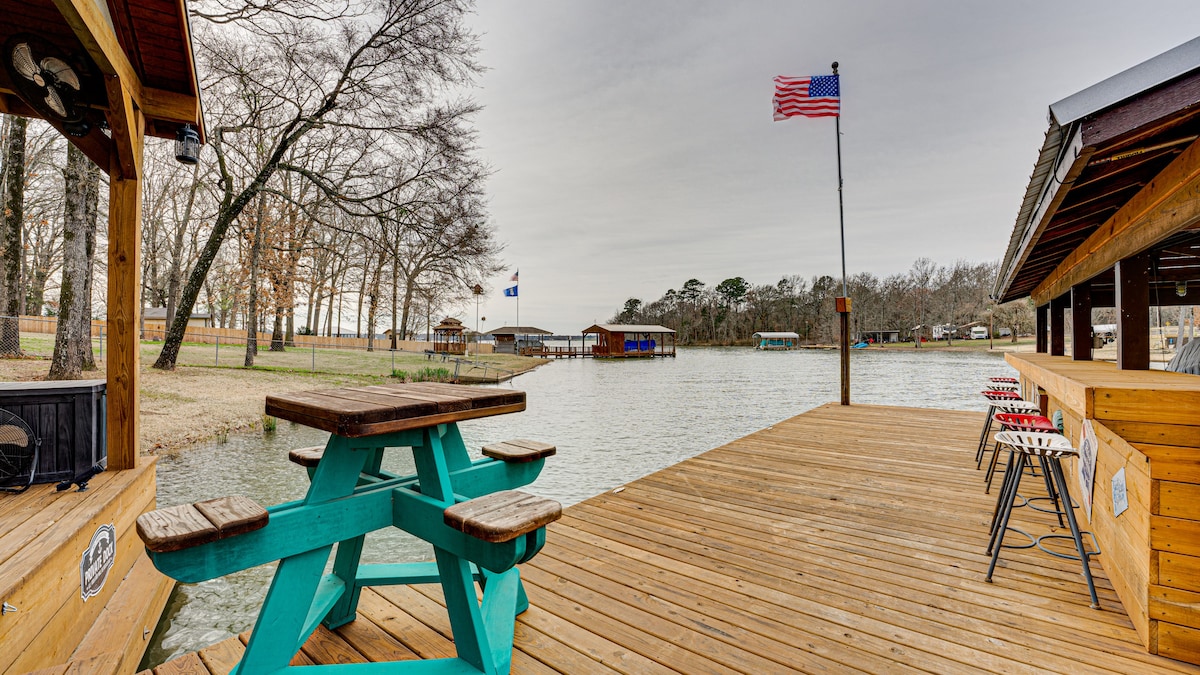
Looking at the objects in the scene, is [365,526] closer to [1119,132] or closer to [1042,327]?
[1119,132]

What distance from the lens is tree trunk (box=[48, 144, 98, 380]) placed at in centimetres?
722

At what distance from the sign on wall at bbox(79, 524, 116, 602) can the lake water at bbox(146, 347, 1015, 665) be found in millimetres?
473

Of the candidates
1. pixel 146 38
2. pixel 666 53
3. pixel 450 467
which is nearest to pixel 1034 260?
pixel 450 467

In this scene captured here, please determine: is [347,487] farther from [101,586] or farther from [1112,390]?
[1112,390]

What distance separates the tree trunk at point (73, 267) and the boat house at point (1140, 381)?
11.0 metres

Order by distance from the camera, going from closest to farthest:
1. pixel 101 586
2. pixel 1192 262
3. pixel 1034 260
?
1. pixel 101 586
2. pixel 1192 262
3. pixel 1034 260

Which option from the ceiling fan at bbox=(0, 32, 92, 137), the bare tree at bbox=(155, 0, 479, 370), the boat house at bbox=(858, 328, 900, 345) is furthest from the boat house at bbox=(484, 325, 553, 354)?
the ceiling fan at bbox=(0, 32, 92, 137)

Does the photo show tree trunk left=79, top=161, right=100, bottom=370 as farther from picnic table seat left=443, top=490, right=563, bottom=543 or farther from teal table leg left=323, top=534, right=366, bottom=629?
picnic table seat left=443, top=490, right=563, bottom=543

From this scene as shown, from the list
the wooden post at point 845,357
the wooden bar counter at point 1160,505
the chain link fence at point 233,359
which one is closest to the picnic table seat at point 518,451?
the wooden bar counter at point 1160,505

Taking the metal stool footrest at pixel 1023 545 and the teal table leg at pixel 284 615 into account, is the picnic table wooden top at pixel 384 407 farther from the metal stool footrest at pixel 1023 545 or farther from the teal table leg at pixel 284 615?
the metal stool footrest at pixel 1023 545

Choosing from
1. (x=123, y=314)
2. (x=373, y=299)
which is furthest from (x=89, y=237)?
(x=373, y=299)

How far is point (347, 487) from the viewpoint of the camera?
1480 millimetres

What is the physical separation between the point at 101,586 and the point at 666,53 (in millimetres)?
17771

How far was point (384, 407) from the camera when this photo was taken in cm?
138
